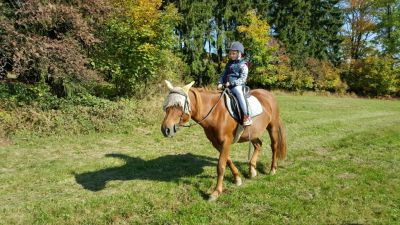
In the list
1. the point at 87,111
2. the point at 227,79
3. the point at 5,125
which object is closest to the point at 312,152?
the point at 227,79

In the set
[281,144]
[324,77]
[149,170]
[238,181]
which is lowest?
[149,170]

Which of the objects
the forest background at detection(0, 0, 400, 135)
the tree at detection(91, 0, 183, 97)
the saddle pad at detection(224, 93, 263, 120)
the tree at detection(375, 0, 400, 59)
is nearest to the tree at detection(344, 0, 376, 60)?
the tree at detection(375, 0, 400, 59)

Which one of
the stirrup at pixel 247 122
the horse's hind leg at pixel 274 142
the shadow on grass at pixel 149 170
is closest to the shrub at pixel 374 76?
the horse's hind leg at pixel 274 142

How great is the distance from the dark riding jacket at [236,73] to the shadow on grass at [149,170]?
7.73 feet

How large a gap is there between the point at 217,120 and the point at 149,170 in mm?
2638

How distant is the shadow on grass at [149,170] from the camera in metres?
7.62

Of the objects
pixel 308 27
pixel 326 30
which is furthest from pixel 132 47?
pixel 326 30

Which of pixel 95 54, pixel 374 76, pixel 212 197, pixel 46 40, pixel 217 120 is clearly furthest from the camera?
pixel 374 76

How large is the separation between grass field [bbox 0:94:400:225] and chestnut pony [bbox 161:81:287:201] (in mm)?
560

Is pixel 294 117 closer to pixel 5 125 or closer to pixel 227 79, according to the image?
pixel 227 79

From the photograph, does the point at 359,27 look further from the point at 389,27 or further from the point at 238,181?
the point at 238,181

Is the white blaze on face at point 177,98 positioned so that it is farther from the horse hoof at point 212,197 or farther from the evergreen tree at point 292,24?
the evergreen tree at point 292,24

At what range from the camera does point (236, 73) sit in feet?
22.8

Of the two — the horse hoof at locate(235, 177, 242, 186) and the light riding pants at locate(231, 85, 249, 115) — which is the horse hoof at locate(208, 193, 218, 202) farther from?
the light riding pants at locate(231, 85, 249, 115)
